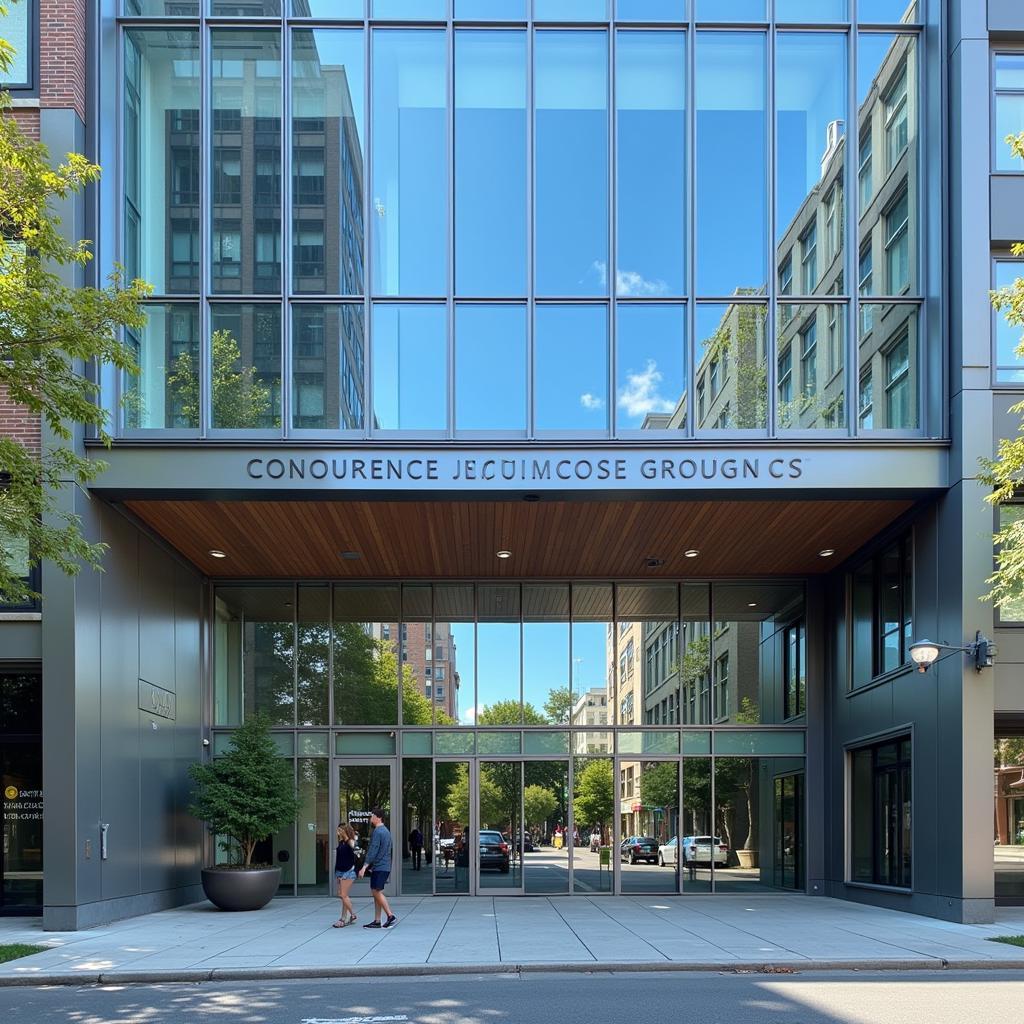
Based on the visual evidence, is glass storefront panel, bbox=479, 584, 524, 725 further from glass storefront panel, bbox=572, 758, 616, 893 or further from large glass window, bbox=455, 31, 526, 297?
large glass window, bbox=455, 31, 526, 297

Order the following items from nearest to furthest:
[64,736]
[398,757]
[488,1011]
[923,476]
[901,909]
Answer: [488,1011]
[64,736]
[923,476]
[901,909]
[398,757]

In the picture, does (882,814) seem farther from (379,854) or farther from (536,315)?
(536,315)

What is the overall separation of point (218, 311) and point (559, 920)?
10586mm

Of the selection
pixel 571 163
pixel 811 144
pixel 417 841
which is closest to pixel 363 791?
pixel 417 841

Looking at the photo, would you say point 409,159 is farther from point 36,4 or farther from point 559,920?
point 559,920

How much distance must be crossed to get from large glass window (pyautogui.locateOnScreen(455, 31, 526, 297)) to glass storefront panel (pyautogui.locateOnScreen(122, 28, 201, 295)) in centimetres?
409

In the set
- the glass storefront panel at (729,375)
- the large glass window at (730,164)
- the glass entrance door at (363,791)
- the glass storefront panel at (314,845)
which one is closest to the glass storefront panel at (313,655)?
the glass entrance door at (363,791)

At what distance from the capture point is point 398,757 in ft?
78.6

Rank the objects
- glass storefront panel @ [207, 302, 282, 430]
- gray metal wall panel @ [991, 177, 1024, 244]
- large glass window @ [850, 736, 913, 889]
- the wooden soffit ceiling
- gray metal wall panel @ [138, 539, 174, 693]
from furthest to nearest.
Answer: gray metal wall panel @ [138, 539, 174, 693]
large glass window @ [850, 736, 913, 889]
the wooden soffit ceiling
glass storefront panel @ [207, 302, 282, 430]
gray metal wall panel @ [991, 177, 1024, 244]

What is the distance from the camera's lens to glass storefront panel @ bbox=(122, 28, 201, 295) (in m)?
18.7

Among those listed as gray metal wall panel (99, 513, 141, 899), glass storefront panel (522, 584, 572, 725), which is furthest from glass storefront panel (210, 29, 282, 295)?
glass storefront panel (522, 584, 572, 725)

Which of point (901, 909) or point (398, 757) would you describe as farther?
point (398, 757)

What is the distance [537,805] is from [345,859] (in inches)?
245

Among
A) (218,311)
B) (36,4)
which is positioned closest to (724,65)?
(218,311)
